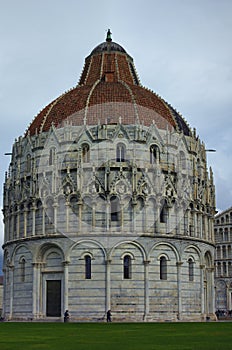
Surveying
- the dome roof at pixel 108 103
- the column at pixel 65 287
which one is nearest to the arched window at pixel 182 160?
the dome roof at pixel 108 103

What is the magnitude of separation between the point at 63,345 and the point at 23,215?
37.0 metres

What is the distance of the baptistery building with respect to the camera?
5491 cm

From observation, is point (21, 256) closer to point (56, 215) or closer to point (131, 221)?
point (56, 215)

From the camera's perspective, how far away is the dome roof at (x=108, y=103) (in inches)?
2368

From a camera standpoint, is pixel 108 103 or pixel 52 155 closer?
pixel 52 155

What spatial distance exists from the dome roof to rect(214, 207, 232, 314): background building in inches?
1751

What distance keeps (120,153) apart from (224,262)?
174 ft

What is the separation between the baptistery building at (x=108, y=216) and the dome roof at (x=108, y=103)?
0.49ft

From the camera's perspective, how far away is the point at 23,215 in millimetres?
59844

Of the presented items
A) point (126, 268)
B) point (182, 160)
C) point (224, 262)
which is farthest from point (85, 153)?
point (224, 262)

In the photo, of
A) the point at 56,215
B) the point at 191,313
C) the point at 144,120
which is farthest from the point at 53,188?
the point at 191,313

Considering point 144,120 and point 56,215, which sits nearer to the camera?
point 56,215

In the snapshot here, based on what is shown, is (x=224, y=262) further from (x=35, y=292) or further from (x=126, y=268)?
(x=35, y=292)

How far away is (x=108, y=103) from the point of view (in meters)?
61.1
